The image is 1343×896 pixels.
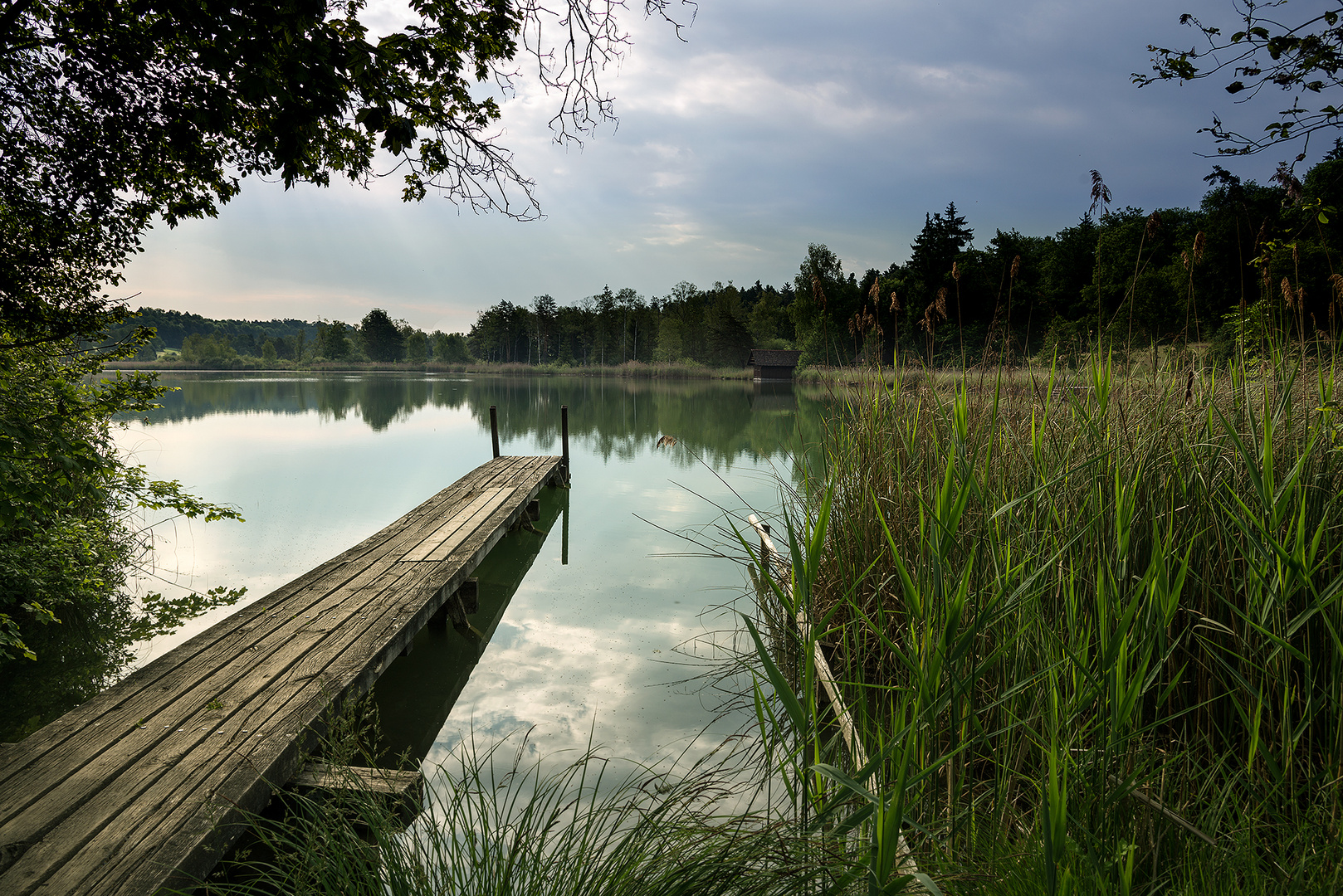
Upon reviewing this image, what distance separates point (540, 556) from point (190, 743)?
5194 millimetres

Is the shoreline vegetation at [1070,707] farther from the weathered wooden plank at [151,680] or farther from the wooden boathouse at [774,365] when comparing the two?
the wooden boathouse at [774,365]

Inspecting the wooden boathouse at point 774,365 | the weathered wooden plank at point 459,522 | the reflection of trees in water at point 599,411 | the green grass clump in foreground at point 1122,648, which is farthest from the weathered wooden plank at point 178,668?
the wooden boathouse at point 774,365

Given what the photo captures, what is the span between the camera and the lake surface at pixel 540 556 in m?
4.09

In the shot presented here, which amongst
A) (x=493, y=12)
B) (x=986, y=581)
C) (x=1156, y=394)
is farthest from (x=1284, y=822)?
(x=493, y=12)

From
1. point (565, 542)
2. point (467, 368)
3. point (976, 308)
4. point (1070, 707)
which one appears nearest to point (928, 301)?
point (976, 308)

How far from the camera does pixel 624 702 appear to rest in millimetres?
4176

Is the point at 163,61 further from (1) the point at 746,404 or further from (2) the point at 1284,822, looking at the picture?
(1) the point at 746,404

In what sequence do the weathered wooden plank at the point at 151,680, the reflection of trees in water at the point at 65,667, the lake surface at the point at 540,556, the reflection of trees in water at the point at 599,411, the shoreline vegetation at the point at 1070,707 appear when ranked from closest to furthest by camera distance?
the shoreline vegetation at the point at 1070,707 → the weathered wooden plank at the point at 151,680 → the reflection of trees in water at the point at 65,667 → the lake surface at the point at 540,556 → the reflection of trees in water at the point at 599,411

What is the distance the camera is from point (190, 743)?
8.71ft

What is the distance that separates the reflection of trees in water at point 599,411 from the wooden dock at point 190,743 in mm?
5627

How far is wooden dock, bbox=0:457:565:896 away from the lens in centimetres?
201

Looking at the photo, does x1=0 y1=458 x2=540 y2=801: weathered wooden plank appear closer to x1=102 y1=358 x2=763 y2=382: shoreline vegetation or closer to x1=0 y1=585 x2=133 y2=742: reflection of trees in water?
x1=0 y1=585 x2=133 y2=742: reflection of trees in water

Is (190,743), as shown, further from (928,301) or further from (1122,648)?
(928,301)

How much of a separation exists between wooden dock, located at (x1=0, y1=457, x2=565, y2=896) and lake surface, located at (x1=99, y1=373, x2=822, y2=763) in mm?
521
